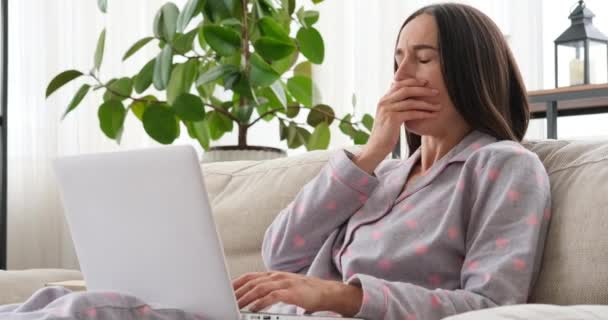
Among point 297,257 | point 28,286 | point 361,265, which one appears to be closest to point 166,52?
point 28,286

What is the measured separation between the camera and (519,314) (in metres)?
0.94

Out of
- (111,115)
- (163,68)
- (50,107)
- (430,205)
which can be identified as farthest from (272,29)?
(50,107)

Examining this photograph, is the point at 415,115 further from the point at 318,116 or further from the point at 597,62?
the point at 318,116

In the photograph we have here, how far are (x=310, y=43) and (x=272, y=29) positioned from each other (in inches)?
5.1

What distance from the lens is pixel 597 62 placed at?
8.74 feet

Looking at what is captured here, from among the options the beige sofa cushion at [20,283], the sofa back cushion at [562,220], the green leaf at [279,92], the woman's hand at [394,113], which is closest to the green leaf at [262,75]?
the green leaf at [279,92]

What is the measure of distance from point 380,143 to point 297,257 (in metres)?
0.27

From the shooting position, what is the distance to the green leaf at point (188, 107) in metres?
2.74

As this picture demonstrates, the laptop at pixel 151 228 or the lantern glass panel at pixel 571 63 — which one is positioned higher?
the lantern glass panel at pixel 571 63

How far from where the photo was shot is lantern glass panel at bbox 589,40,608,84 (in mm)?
2643

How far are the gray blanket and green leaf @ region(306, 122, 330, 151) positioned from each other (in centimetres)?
184

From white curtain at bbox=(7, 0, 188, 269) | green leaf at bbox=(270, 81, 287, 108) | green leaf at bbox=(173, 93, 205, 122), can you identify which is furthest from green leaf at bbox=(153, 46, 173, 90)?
white curtain at bbox=(7, 0, 188, 269)

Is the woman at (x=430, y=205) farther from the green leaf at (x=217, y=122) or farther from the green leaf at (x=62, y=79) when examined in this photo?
the green leaf at (x=62, y=79)

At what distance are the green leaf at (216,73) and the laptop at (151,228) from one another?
1403 millimetres
